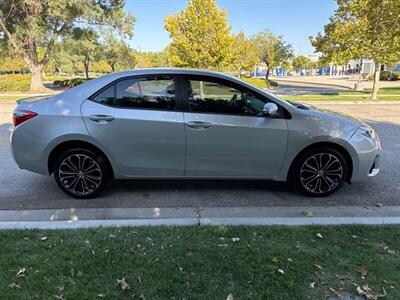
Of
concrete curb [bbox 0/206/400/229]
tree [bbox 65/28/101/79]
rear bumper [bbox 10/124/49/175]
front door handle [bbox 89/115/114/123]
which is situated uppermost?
tree [bbox 65/28/101/79]

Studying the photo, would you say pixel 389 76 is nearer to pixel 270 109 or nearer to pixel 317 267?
pixel 270 109

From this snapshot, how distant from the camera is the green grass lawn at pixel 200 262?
2.82 m

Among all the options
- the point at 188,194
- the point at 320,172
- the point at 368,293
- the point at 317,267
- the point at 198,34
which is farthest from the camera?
the point at 198,34

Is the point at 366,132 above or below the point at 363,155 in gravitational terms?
above

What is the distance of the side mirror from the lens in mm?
4625

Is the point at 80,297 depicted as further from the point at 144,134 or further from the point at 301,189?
the point at 301,189

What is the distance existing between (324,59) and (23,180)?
738 inches

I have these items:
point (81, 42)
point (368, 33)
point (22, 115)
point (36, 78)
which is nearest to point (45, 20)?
point (81, 42)

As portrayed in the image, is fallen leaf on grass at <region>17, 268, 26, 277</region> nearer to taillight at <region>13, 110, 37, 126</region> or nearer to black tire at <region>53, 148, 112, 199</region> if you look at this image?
black tire at <region>53, 148, 112, 199</region>

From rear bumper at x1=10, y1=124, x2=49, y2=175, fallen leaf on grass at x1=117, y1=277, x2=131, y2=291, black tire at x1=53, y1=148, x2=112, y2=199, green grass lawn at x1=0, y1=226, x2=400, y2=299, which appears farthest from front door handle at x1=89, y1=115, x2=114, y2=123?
fallen leaf on grass at x1=117, y1=277, x2=131, y2=291

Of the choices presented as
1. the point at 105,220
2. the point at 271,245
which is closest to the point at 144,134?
the point at 105,220

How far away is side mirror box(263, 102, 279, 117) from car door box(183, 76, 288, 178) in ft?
0.17

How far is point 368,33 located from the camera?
19203mm

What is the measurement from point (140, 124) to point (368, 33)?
18.0 metres
